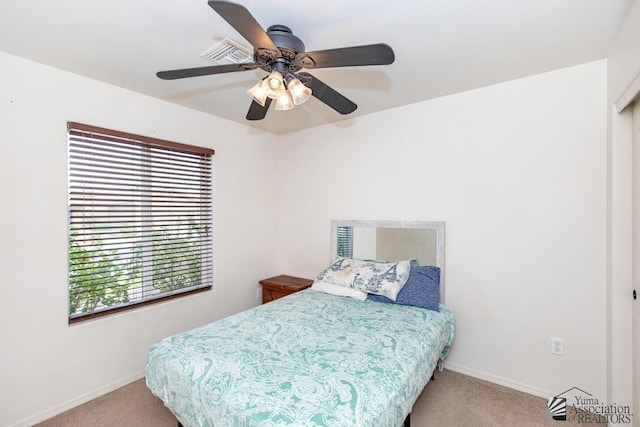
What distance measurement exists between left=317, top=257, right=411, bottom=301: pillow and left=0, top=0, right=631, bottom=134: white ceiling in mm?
1518

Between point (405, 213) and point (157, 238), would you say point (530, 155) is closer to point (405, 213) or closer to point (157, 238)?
point (405, 213)

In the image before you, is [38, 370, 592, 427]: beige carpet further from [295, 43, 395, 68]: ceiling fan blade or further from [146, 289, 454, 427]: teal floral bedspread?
[295, 43, 395, 68]: ceiling fan blade

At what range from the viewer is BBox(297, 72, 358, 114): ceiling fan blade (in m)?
1.62

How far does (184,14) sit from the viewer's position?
1.57 metres

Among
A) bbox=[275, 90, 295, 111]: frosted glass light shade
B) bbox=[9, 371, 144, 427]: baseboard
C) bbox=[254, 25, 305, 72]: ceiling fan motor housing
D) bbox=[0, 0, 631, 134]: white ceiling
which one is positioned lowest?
bbox=[9, 371, 144, 427]: baseboard

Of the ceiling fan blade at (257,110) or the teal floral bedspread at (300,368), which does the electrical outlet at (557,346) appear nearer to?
the teal floral bedspread at (300,368)

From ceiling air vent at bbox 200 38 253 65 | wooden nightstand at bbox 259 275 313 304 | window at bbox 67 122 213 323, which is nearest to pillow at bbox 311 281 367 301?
wooden nightstand at bbox 259 275 313 304

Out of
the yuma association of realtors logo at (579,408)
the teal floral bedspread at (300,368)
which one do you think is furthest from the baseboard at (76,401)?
the yuma association of realtors logo at (579,408)

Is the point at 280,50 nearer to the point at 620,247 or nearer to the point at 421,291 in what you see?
the point at 421,291

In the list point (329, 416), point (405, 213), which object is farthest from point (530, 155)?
point (329, 416)

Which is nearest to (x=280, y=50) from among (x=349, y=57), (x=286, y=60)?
(x=286, y=60)

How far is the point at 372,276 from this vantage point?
103 inches

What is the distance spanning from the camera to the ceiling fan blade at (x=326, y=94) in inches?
63.9

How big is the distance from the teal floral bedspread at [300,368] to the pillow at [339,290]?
1.02 feet
